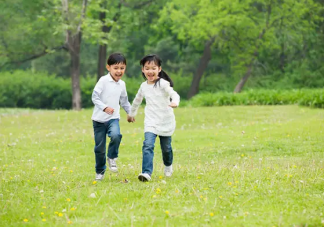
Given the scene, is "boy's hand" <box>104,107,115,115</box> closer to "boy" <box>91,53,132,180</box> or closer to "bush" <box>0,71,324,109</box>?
"boy" <box>91,53,132,180</box>

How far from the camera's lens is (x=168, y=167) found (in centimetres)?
758

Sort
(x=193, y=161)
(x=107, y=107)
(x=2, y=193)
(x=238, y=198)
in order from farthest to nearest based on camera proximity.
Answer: (x=193, y=161) → (x=107, y=107) → (x=2, y=193) → (x=238, y=198)

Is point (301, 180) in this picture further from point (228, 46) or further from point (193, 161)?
point (228, 46)

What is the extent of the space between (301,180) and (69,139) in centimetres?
885

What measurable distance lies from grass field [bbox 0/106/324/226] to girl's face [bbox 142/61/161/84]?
1470 mm

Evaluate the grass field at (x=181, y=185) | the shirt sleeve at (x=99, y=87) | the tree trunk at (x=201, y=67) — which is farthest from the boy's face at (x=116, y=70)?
the tree trunk at (x=201, y=67)

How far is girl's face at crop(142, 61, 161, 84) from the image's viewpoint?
23.9 feet

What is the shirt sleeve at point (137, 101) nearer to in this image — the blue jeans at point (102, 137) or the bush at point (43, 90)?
the blue jeans at point (102, 137)

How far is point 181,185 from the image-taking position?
657 centimetres

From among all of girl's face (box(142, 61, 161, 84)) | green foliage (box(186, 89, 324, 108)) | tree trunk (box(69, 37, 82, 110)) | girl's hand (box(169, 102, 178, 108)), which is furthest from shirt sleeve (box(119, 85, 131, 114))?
tree trunk (box(69, 37, 82, 110))

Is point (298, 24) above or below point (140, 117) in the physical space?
above

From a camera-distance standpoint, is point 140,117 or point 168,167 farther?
point 140,117

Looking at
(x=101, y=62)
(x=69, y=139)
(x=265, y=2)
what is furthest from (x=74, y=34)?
(x=69, y=139)

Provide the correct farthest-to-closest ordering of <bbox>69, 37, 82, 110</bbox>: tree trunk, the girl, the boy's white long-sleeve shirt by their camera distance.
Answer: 1. <bbox>69, 37, 82, 110</bbox>: tree trunk
2. the boy's white long-sleeve shirt
3. the girl
